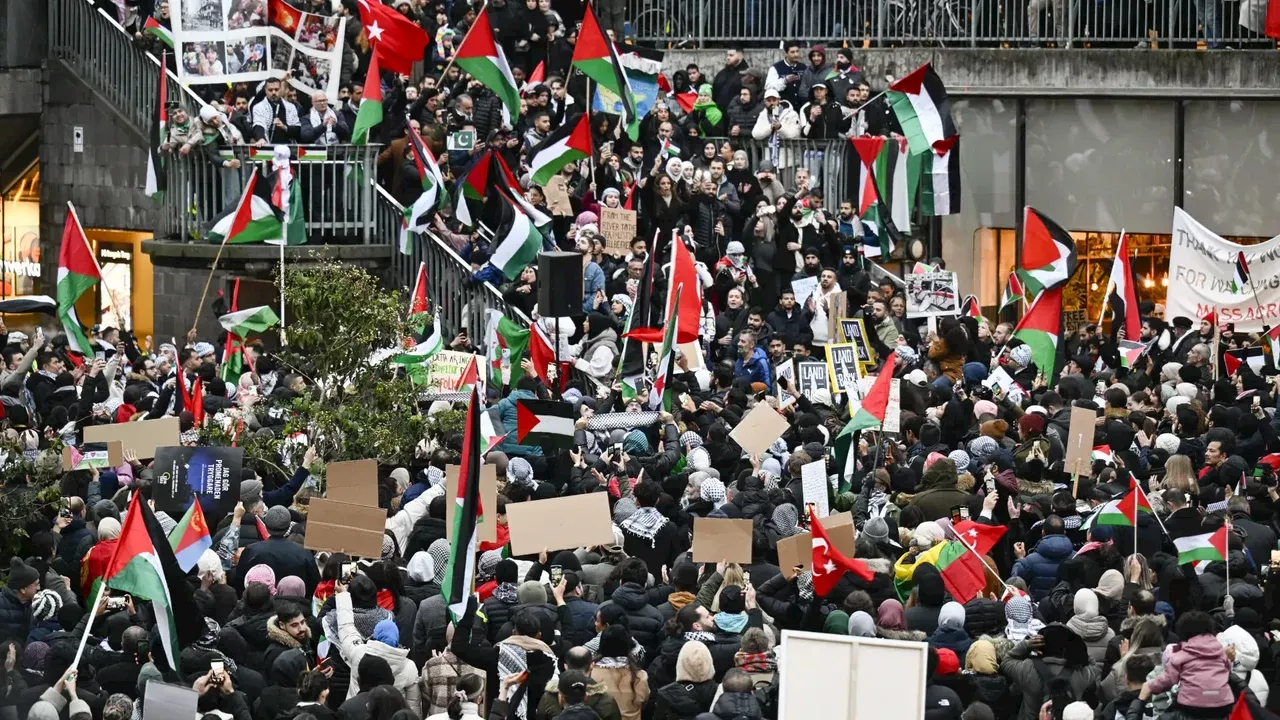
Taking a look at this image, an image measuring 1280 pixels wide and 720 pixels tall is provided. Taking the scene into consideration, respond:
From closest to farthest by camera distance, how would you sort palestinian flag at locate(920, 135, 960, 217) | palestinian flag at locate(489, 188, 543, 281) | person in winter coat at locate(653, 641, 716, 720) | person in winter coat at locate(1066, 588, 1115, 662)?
person in winter coat at locate(653, 641, 716, 720) → person in winter coat at locate(1066, 588, 1115, 662) → palestinian flag at locate(489, 188, 543, 281) → palestinian flag at locate(920, 135, 960, 217)

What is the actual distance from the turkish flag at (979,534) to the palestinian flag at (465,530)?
141 inches

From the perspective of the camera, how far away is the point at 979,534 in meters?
15.4

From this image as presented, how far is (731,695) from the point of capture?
12.4m

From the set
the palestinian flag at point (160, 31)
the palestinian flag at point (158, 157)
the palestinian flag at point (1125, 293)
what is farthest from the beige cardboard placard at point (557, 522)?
the palestinian flag at point (160, 31)

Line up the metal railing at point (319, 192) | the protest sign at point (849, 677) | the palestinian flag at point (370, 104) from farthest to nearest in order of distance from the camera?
the metal railing at point (319, 192) → the palestinian flag at point (370, 104) → the protest sign at point (849, 677)

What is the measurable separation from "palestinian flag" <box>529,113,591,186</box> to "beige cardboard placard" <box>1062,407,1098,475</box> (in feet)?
28.7

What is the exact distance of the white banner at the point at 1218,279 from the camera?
25.1 meters

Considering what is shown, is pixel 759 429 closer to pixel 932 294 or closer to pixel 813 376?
pixel 813 376

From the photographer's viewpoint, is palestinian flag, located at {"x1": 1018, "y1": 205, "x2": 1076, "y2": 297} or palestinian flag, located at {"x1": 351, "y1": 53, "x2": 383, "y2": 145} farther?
palestinian flag, located at {"x1": 351, "y1": 53, "x2": 383, "y2": 145}

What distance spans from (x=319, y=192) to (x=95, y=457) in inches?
351

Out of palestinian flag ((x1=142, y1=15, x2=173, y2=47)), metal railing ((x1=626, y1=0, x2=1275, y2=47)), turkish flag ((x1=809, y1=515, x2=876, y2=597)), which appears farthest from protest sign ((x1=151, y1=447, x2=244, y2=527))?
metal railing ((x1=626, y1=0, x2=1275, y2=47))

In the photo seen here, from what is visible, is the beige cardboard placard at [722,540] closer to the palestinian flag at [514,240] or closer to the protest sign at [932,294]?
the palestinian flag at [514,240]

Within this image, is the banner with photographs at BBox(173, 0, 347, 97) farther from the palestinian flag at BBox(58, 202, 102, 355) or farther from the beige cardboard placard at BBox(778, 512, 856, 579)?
the beige cardboard placard at BBox(778, 512, 856, 579)

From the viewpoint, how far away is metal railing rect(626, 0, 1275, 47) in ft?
99.0
